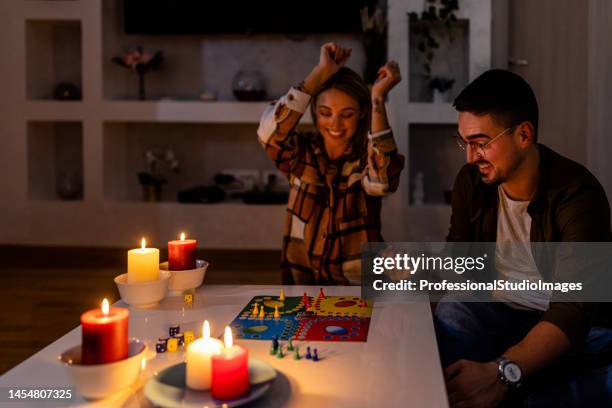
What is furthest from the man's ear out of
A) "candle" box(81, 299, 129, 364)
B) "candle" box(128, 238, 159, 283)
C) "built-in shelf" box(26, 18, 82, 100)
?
"built-in shelf" box(26, 18, 82, 100)

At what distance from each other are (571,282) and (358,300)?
38 cm

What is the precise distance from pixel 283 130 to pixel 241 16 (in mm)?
2043

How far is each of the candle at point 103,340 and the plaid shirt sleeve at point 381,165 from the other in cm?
101

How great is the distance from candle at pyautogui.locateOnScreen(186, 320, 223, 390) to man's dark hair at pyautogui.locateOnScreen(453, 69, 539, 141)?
0.78 metres

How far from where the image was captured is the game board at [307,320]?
1039 mm

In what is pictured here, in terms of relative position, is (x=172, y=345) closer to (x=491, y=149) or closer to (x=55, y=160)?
(x=491, y=149)

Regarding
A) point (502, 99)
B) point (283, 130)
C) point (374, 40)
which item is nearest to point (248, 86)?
point (374, 40)

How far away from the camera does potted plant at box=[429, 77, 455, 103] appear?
353cm

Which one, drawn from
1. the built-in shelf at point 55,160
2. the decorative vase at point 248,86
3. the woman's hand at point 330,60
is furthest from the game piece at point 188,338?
the built-in shelf at point 55,160

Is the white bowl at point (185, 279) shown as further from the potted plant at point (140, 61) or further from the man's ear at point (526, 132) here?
the potted plant at point (140, 61)

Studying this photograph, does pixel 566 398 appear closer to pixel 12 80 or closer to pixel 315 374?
pixel 315 374

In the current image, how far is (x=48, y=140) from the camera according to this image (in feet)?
12.8

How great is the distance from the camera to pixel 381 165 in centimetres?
170

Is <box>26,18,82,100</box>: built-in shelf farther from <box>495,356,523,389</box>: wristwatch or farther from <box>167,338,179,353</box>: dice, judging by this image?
<box>495,356,523,389</box>: wristwatch
